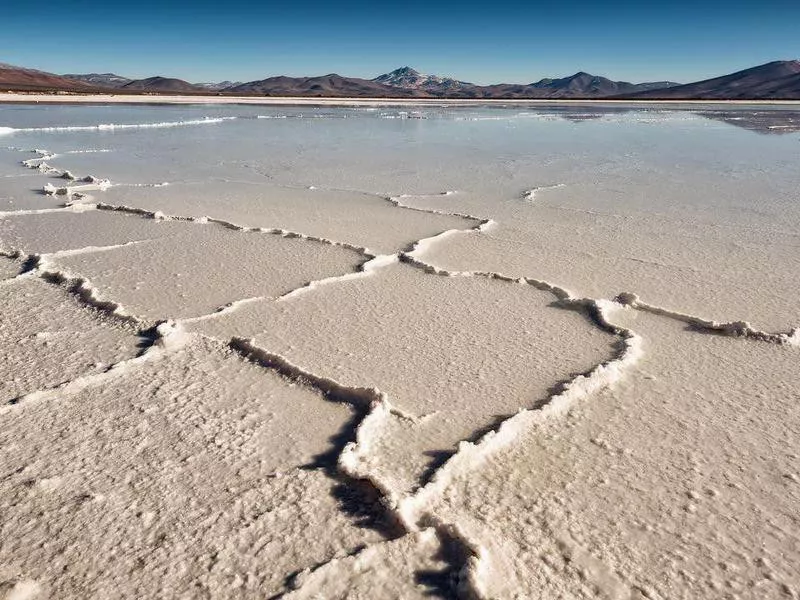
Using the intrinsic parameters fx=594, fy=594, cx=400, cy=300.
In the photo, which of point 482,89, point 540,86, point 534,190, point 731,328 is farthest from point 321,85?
point 731,328

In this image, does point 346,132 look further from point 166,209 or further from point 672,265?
point 672,265

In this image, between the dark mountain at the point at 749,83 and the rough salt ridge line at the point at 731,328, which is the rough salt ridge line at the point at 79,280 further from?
the dark mountain at the point at 749,83

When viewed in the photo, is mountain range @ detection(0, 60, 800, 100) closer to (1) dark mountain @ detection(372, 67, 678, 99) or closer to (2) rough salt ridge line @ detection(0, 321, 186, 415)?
(1) dark mountain @ detection(372, 67, 678, 99)

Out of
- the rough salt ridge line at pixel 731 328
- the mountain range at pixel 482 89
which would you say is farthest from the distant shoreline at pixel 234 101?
the rough salt ridge line at pixel 731 328

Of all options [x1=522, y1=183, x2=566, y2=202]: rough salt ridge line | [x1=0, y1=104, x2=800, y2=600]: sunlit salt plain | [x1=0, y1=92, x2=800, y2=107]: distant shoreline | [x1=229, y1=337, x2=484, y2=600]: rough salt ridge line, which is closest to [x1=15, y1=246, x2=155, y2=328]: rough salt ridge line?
[x1=0, y1=104, x2=800, y2=600]: sunlit salt plain

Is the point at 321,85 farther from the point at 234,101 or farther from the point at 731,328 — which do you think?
the point at 731,328

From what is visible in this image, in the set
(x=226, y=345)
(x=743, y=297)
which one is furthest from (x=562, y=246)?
(x=226, y=345)
